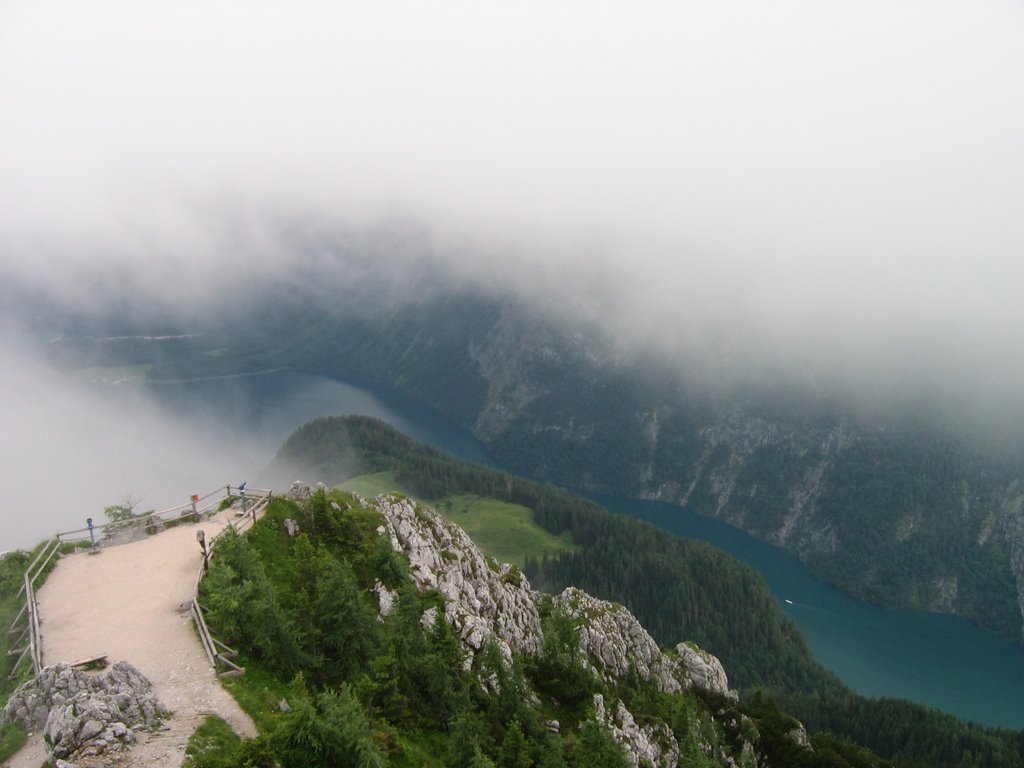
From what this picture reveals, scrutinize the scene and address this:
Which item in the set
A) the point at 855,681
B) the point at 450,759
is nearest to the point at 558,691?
the point at 450,759

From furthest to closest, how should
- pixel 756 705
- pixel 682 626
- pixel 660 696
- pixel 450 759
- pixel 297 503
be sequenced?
pixel 682 626 → pixel 756 705 → pixel 660 696 → pixel 297 503 → pixel 450 759

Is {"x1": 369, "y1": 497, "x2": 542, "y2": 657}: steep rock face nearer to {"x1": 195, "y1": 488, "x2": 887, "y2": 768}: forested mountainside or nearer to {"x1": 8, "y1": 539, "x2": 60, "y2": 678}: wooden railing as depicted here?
{"x1": 195, "y1": 488, "x2": 887, "y2": 768}: forested mountainside

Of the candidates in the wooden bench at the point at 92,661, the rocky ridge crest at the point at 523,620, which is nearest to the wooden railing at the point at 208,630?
the wooden bench at the point at 92,661

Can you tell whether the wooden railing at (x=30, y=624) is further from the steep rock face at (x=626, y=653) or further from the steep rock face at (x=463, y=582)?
the steep rock face at (x=626, y=653)

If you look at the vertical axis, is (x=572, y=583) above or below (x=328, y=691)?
below

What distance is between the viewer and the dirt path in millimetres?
30062

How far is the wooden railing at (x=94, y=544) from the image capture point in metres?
35.6

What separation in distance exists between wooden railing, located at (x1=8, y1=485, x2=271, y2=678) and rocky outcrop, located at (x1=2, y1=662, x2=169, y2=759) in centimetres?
321

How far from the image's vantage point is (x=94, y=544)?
49.6 meters

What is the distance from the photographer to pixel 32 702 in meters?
30.3

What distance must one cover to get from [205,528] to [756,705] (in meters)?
72.3

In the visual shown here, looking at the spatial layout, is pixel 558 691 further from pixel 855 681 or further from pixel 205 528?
pixel 855 681

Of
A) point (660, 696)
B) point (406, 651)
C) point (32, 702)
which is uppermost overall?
point (406, 651)

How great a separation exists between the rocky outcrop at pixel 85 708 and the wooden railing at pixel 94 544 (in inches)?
127
